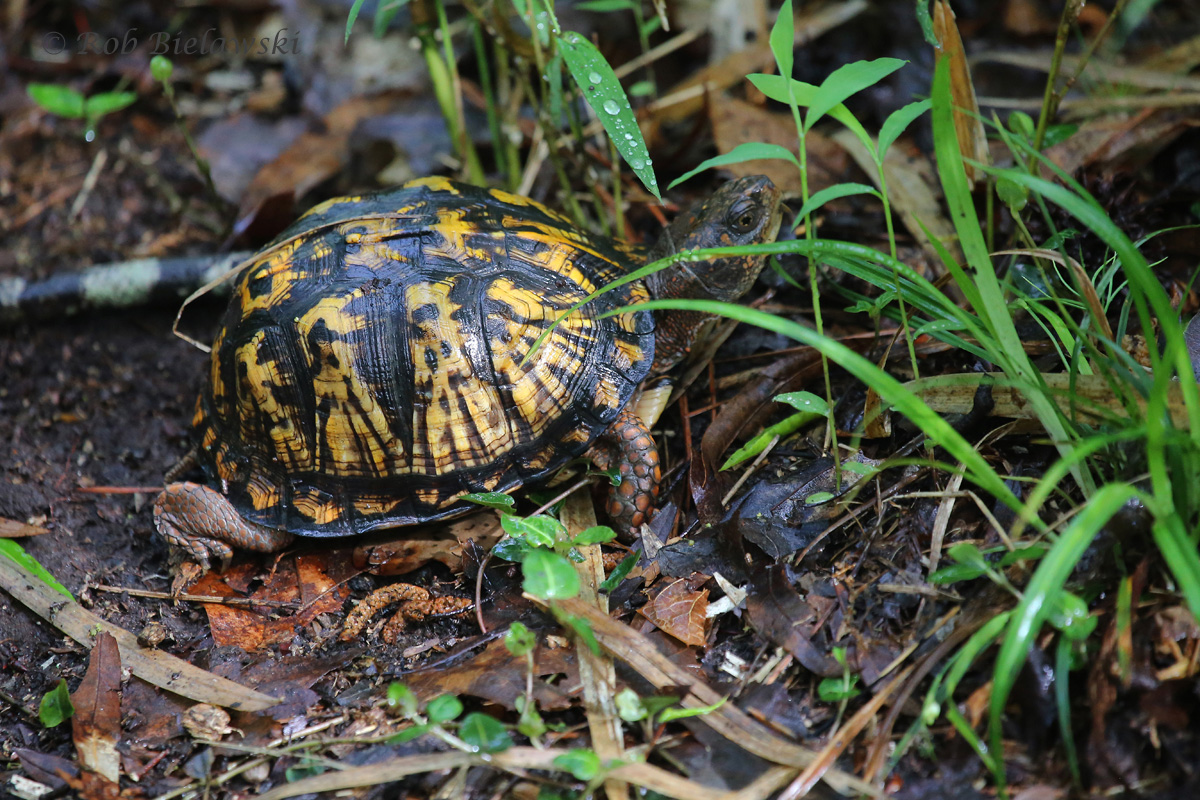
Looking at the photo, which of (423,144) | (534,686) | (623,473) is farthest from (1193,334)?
(423,144)

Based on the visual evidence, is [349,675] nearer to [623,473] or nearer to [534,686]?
[534,686]

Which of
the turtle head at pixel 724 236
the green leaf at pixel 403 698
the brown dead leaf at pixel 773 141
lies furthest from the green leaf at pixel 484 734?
the brown dead leaf at pixel 773 141

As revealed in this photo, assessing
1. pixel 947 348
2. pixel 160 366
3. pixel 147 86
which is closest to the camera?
pixel 947 348

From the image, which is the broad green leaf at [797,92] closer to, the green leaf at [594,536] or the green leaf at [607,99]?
the green leaf at [607,99]

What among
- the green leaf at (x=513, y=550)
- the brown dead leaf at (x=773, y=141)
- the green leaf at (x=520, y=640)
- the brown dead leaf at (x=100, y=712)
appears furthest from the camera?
the brown dead leaf at (x=773, y=141)

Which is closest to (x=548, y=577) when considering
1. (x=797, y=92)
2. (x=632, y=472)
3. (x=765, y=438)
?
(x=632, y=472)

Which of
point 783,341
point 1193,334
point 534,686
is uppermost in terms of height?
point 1193,334
